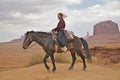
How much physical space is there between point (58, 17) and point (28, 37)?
1.80 m

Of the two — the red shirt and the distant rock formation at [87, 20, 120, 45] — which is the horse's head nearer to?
the red shirt

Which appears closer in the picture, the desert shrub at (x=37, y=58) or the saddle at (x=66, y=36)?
the saddle at (x=66, y=36)

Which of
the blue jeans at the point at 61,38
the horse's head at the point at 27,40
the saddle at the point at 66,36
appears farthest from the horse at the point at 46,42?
the blue jeans at the point at 61,38

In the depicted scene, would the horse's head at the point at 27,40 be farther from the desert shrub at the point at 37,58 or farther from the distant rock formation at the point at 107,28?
the distant rock formation at the point at 107,28

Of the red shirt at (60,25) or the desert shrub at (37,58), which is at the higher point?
the red shirt at (60,25)

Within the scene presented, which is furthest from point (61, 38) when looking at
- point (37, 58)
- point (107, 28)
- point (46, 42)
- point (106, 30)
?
point (106, 30)

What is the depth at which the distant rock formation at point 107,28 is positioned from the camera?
156 m

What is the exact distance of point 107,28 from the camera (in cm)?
15662

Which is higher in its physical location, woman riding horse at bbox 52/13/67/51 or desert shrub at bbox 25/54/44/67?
woman riding horse at bbox 52/13/67/51

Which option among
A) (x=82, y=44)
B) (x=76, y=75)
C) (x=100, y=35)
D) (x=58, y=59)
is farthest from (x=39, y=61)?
(x=100, y=35)

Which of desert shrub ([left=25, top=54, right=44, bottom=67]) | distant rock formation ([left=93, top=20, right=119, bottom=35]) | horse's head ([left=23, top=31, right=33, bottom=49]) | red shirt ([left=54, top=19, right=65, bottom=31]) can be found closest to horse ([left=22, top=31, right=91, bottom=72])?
horse's head ([left=23, top=31, right=33, bottom=49])

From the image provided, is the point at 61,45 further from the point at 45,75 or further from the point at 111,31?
the point at 111,31

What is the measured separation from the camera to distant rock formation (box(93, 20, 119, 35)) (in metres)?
156

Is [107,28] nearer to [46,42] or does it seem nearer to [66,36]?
[66,36]
